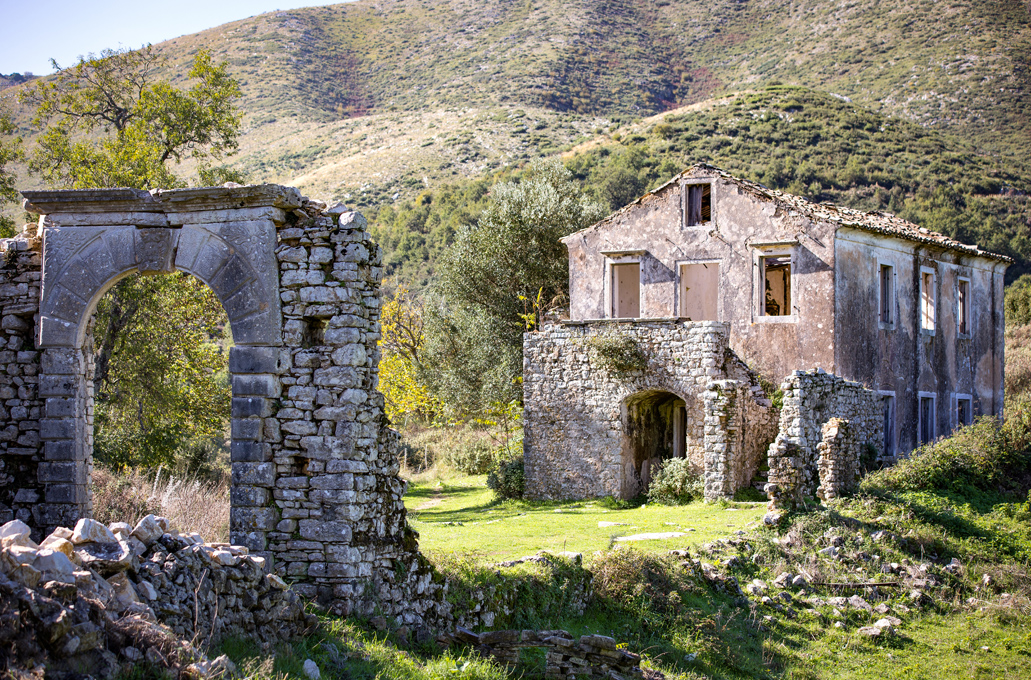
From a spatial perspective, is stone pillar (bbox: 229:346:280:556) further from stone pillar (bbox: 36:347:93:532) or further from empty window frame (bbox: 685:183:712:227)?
empty window frame (bbox: 685:183:712:227)

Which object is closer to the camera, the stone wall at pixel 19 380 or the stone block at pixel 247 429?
the stone block at pixel 247 429

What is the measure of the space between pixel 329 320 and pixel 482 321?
21.4 metres

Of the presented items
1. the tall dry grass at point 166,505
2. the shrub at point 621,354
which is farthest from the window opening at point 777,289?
the tall dry grass at point 166,505

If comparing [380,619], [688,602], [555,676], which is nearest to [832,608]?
[688,602]

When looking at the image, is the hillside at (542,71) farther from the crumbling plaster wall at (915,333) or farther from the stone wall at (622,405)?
the stone wall at (622,405)

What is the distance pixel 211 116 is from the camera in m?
22.5

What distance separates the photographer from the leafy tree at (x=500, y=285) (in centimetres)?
3022

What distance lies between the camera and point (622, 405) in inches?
776

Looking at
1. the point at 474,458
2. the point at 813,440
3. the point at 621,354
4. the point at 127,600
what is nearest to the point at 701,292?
the point at 621,354

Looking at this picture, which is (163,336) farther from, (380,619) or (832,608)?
(832,608)

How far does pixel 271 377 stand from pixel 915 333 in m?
20.8

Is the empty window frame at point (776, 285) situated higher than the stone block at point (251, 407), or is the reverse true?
the empty window frame at point (776, 285)

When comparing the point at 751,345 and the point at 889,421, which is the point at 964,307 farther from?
the point at 751,345

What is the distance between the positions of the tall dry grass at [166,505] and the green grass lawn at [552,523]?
2687mm
